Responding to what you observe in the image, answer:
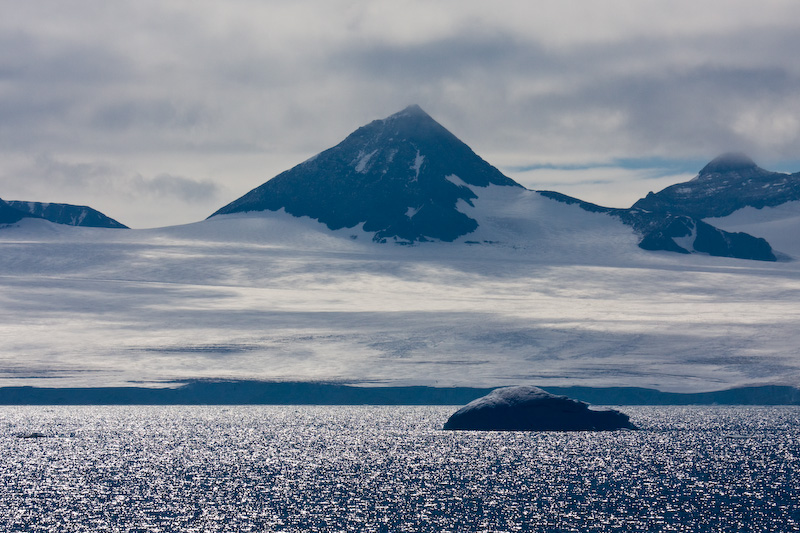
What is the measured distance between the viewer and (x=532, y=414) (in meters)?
92.2

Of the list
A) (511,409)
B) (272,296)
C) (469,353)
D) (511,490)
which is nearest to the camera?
(511,490)

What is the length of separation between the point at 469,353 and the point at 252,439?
55.4 meters

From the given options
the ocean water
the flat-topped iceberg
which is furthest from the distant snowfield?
the flat-topped iceberg

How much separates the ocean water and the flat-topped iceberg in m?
1.17

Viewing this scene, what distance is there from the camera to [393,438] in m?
94.5

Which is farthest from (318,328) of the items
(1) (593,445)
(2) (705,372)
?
(1) (593,445)

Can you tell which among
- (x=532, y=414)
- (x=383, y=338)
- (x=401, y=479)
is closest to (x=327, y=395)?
(x=383, y=338)

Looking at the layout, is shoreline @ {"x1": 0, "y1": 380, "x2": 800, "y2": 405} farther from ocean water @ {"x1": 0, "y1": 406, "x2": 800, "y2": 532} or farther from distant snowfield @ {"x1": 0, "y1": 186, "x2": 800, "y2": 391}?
ocean water @ {"x1": 0, "y1": 406, "x2": 800, "y2": 532}

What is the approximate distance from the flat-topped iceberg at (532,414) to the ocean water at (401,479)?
1.17 metres

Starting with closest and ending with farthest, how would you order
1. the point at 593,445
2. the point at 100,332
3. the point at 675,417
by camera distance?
the point at 593,445
the point at 675,417
the point at 100,332

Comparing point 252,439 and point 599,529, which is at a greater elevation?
point 599,529

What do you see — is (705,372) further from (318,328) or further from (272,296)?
(272,296)

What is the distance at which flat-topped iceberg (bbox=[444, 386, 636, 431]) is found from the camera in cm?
9162

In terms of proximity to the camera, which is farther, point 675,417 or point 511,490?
point 675,417
